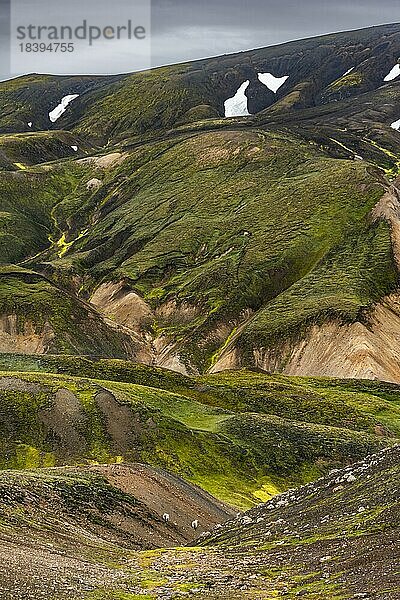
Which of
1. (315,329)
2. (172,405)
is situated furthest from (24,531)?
(315,329)

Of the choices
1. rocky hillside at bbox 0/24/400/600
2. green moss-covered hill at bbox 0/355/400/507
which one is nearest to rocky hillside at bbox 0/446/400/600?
rocky hillside at bbox 0/24/400/600

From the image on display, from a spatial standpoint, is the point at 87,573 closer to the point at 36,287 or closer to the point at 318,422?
the point at 318,422

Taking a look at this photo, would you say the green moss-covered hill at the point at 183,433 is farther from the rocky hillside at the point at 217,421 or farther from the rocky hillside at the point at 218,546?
the rocky hillside at the point at 218,546

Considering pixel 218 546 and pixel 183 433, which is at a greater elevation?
pixel 218 546

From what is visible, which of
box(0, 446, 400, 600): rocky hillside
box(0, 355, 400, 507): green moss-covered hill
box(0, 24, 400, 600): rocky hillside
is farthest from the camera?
box(0, 355, 400, 507): green moss-covered hill

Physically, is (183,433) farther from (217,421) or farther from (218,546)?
(218,546)

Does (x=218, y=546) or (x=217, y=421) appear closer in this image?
(x=218, y=546)

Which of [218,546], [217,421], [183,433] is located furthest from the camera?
[217,421]

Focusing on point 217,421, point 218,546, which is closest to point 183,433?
point 217,421

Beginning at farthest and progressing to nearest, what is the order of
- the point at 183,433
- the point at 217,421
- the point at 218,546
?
the point at 217,421 < the point at 183,433 < the point at 218,546

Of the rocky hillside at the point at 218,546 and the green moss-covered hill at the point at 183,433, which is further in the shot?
the green moss-covered hill at the point at 183,433

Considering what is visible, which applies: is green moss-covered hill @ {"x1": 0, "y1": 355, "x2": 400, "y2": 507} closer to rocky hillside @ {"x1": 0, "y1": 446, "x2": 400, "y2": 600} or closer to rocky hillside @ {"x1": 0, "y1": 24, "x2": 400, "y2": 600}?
rocky hillside @ {"x1": 0, "y1": 24, "x2": 400, "y2": 600}

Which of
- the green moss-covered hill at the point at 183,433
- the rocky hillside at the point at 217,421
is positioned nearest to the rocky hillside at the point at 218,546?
the rocky hillside at the point at 217,421
